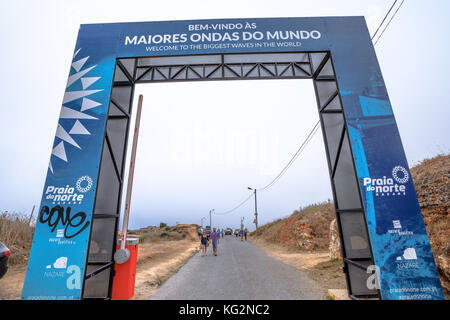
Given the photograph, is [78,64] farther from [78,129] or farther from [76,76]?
[78,129]

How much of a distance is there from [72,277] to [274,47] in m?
7.89

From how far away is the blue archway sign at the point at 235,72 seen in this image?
4207mm

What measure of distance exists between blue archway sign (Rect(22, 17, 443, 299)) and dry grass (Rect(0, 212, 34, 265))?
7.67m

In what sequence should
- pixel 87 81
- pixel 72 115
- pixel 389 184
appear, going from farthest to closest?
pixel 87 81 < pixel 72 115 < pixel 389 184

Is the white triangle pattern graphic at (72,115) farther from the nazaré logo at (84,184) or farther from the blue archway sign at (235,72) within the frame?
the nazaré logo at (84,184)

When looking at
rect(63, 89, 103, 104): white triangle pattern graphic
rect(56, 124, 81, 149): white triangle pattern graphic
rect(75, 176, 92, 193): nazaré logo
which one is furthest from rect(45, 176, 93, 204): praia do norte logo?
rect(63, 89, 103, 104): white triangle pattern graphic

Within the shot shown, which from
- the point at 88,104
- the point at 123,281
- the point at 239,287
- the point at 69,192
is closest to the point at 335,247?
the point at 239,287

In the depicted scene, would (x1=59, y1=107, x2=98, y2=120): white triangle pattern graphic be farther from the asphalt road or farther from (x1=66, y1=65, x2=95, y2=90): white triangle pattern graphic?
the asphalt road

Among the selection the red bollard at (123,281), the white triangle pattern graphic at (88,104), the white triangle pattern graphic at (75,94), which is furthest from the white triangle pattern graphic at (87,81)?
the red bollard at (123,281)

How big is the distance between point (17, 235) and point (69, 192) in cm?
1023

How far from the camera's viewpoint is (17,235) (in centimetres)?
1077

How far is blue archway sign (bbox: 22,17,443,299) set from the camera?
4207mm

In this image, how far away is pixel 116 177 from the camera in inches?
243
